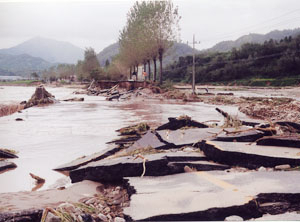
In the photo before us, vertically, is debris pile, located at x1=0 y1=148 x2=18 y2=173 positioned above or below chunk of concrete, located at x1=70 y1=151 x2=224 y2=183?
below

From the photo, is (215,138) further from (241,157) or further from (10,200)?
(10,200)

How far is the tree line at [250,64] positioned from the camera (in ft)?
133

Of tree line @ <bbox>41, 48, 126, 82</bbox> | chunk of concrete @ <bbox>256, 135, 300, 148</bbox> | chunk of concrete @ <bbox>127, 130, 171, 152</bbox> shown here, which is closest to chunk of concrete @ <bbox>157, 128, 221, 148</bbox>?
chunk of concrete @ <bbox>127, 130, 171, 152</bbox>

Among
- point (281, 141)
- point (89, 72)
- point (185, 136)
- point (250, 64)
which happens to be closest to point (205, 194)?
point (281, 141)

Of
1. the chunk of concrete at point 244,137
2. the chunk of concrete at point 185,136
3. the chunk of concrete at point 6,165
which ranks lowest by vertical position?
the chunk of concrete at point 6,165

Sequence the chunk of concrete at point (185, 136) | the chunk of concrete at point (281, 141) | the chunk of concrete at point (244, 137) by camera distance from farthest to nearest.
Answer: the chunk of concrete at point (185, 136) < the chunk of concrete at point (244, 137) < the chunk of concrete at point (281, 141)

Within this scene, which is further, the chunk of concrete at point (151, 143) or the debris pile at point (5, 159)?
the chunk of concrete at point (151, 143)

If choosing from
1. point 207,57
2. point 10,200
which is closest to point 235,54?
point 207,57

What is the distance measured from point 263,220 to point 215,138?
2411 millimetres

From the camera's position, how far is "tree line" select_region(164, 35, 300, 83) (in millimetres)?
40675

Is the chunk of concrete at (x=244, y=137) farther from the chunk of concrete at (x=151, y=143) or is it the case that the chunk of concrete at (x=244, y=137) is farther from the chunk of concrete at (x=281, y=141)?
the chunk of concrete at (x=151, y=143)

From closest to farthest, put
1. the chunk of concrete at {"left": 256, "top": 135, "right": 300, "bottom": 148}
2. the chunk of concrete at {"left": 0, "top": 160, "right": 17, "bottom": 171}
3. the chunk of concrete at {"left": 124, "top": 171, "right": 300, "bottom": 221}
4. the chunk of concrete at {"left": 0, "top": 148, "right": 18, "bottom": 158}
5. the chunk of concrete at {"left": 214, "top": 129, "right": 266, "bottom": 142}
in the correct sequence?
the chunk of concrete at {"left": 124, "top": 171, "right": 300, "bottom": 221}, the chunk of concrete at {"left": 256, "top": 135, "right": 300, "bottom": 148}, the chunk of concrete at {"left": 214, "top": 129, "right": 266, "bottom": 142}, the chunk of concrete at {"left": 0, "top": 160, "right": 17, "bottom": 171}, the chunk of concrete at {"left": 0, "top": 148, "right": 18, "bottom": 158}

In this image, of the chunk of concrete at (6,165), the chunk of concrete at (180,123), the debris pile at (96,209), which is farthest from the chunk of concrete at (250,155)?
the chunk of concrete at (6,165)

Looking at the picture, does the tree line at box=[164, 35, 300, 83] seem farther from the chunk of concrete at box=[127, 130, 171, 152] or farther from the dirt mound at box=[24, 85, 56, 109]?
the chunk of concrete at box=[127, 130, 171, 152]
